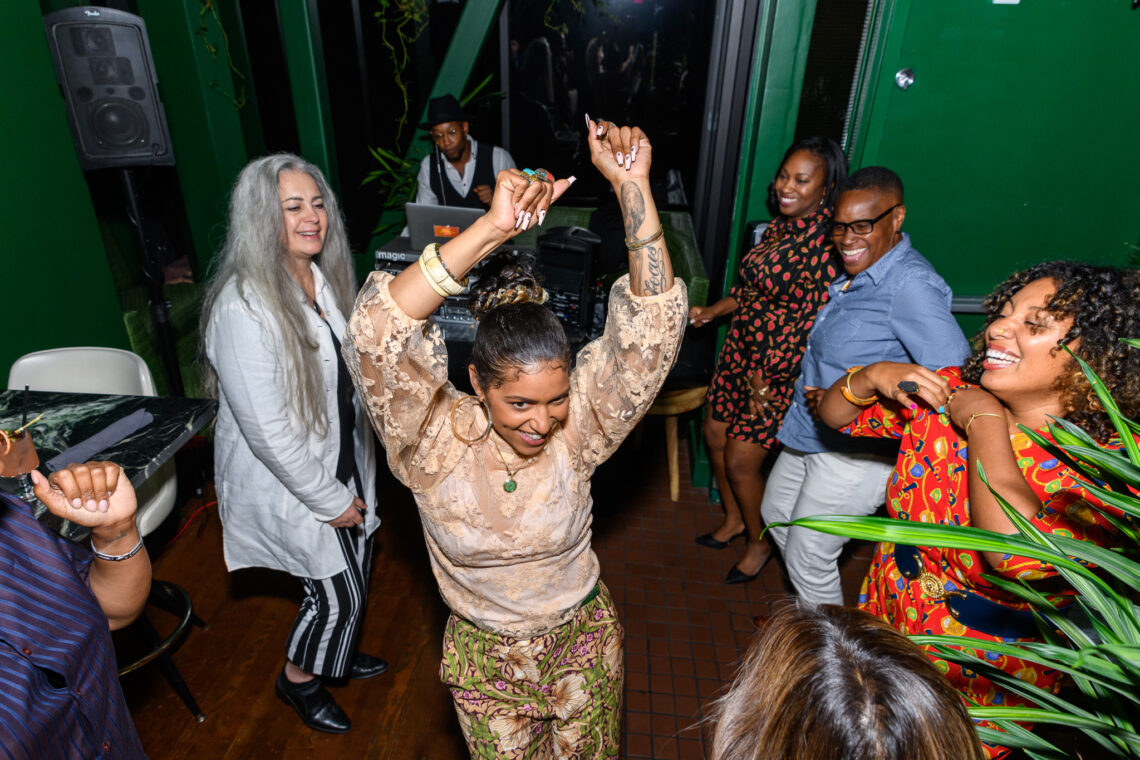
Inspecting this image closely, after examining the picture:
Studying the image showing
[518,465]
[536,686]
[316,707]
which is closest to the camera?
[518,465]

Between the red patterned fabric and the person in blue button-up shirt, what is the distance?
0.42 meters

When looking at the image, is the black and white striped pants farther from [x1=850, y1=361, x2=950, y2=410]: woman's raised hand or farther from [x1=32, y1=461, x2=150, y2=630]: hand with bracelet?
[x1=850, y1=361, x2=950, y2=410]: woman's raised hand

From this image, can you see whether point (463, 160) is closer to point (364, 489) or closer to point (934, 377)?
point (364, 489)

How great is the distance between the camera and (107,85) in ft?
9.45

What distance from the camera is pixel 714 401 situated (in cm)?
305

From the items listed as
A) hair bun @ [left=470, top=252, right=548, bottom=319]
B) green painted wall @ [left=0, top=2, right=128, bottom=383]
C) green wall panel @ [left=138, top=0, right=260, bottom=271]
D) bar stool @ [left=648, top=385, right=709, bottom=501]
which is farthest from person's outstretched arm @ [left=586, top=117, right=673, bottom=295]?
green wall panel @ [left=138, top=0, right=260, bottom=271]

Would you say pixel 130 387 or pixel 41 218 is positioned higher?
pixel 41 218

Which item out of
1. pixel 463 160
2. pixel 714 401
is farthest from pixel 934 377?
pixel 463 160

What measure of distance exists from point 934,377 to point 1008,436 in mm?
260

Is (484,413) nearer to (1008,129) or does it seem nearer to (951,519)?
(951,519)

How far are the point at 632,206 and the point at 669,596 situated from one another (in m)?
2.14

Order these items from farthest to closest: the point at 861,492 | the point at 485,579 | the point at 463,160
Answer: the point at 463,160 < the point at 861,492 < the point at 485,579

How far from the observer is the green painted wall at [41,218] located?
2.53 m

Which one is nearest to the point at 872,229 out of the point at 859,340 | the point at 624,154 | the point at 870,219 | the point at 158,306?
the point at 870,219
